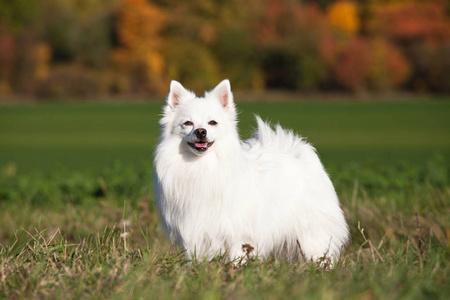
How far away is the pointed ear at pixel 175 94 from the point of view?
5453 millimetres

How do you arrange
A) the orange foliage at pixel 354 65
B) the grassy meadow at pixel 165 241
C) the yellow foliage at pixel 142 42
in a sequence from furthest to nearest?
the orange foliage at pixel 354 65 → the yellow foliage at pixel 142 42 → the grassy meadow at pixel 165 241

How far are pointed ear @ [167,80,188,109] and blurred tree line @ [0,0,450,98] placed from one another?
46196 millimetres

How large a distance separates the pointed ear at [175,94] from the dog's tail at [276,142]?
0.84 metres

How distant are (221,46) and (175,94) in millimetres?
52525

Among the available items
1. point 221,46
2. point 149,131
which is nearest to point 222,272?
point 149,131

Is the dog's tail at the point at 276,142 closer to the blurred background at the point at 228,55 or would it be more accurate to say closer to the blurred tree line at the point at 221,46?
the blurred background at the point at 228,55

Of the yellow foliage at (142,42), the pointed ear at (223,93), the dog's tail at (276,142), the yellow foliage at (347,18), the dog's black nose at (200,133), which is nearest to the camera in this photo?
the dog's black nose at (200,133)

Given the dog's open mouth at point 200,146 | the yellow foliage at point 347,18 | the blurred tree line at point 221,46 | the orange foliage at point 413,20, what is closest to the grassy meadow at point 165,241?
the dog's open mouth at point 200,146

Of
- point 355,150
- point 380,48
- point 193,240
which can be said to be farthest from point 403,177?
point 380,48

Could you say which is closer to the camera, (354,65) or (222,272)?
(222,272)

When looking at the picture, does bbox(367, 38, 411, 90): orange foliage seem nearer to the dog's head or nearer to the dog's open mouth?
the dog's head

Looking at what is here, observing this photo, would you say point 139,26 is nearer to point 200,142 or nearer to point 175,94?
point 175,94

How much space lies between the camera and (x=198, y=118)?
5.19 metres

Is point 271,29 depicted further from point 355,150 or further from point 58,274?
point 58,274
